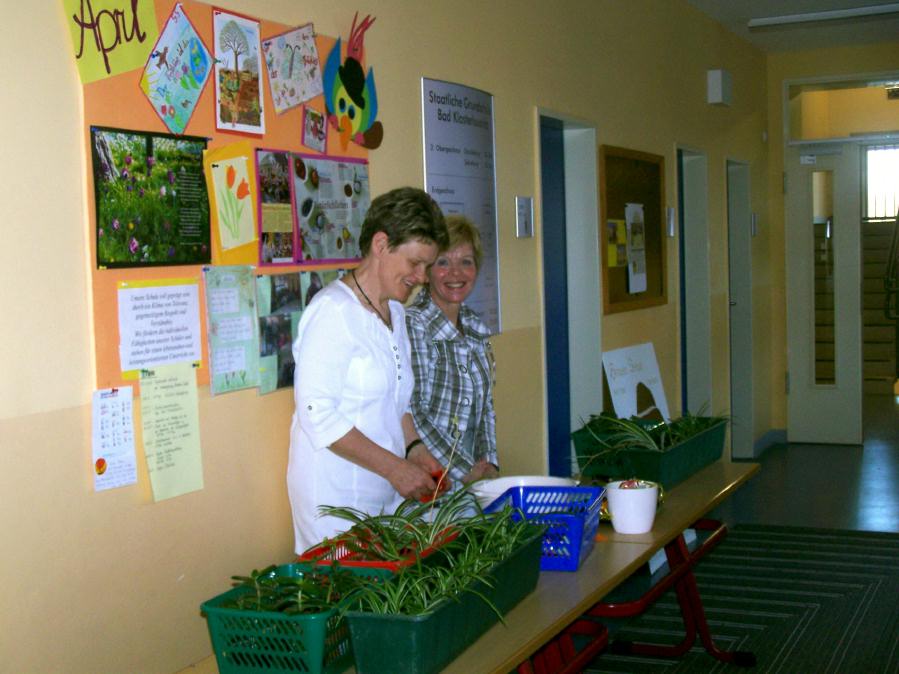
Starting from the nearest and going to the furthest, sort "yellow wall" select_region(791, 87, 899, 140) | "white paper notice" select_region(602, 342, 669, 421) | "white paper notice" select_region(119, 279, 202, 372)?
"white paper notice" select_region(119, 279, 202, 372)
"white paper notice" select_region(602, 342, 669, 421)
"yellow wall" select_region(791, 87, 899, 140)

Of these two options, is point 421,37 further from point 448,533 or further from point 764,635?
point 764,635

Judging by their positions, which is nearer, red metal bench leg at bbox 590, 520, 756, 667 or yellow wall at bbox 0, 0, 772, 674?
yellow wall at bbox 0, 0, 772, 674

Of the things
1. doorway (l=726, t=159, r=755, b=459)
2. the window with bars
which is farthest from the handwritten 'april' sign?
the window with bars

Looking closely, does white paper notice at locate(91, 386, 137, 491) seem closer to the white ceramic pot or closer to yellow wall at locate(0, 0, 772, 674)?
yellow wall at locate(0, 0, 772, 674)

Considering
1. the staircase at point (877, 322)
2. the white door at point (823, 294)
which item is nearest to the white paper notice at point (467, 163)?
the white door at point (823, 294)

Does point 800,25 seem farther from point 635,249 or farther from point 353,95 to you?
point 353,95

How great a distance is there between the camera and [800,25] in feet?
25.8

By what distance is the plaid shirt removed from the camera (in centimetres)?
335

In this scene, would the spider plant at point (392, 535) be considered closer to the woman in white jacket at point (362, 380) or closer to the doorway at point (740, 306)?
the woman in white jacket at point (362, 380)

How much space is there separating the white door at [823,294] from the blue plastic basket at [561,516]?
6756 millimetres

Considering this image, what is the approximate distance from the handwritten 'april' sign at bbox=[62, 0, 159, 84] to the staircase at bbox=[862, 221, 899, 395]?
10.9m

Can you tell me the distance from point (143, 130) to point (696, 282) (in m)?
5.53

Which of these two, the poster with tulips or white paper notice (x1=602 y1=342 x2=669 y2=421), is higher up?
the poster with tulips

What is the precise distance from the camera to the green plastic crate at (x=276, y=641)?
6.40ft
